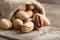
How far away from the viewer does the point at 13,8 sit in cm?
67

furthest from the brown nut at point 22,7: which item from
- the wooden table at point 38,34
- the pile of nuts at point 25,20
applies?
the wooden table at point 38,34

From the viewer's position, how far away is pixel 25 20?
66 centimetres

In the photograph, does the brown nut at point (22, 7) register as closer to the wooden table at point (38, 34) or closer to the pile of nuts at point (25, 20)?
the pile of nuts at point (25, 20)

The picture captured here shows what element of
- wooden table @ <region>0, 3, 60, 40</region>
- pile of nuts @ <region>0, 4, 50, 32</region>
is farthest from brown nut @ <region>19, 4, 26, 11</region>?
wooden table @ <region>0, 3, 60, 40</region>

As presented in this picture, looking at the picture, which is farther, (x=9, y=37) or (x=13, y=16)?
(x=13, y=16)

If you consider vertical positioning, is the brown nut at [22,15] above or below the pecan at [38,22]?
above

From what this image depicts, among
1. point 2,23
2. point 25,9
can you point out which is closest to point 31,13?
point 25,9

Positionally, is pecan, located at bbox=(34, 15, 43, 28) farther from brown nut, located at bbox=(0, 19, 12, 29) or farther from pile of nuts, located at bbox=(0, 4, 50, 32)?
brown nut, located at bbox=(0, 19, 12, 29)

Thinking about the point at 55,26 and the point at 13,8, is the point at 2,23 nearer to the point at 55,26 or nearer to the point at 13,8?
the point at 13,8

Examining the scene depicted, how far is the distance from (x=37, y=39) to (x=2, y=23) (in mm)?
162

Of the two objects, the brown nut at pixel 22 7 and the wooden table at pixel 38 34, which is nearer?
the wooden table at pixel 38 34

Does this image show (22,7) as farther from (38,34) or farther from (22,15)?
(38,34)

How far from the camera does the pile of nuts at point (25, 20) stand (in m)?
0.61

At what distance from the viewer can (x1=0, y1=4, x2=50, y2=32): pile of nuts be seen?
612mm
